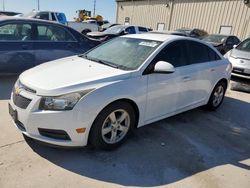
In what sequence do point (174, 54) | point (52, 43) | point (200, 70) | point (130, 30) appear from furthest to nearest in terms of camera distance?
point (130, 30), point (52, 43), point (200, 70), point (174, 54)

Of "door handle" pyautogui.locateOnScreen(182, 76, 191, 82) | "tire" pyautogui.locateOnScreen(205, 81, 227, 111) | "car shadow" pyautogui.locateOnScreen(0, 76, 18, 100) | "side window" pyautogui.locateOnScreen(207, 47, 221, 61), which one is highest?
"side window" pyautogui.locateOnScreen(207, 47, 221, 61)

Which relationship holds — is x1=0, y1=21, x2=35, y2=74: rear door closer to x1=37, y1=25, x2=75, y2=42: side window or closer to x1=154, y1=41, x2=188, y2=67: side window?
x1=37, y1=25, x2=75, y2=42: side window

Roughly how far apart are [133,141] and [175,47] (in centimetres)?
163

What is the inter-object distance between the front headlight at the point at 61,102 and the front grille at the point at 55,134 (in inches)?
10.2

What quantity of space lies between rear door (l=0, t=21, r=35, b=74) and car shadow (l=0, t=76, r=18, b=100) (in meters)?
0.28

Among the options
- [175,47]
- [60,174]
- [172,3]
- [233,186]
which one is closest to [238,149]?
[233,186]

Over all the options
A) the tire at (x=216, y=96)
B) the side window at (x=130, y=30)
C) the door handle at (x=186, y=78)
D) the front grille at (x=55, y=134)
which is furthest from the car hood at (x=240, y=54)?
the front grille at (x=55, y=134)

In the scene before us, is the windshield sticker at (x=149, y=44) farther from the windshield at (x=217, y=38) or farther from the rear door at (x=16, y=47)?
the windshield at (x=217, y=38)

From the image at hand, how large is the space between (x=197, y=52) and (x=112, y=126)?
2.23 m

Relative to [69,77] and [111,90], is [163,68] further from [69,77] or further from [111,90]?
[69,77]

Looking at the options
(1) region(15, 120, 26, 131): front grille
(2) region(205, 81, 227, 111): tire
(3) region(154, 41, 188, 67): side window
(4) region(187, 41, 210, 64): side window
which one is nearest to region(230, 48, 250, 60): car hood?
(2) region(205, 81, 227, 111): tire

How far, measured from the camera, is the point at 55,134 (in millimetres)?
2924

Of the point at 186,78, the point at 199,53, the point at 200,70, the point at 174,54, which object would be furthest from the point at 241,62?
the point at 174,54

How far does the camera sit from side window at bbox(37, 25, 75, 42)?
613 centimetres
